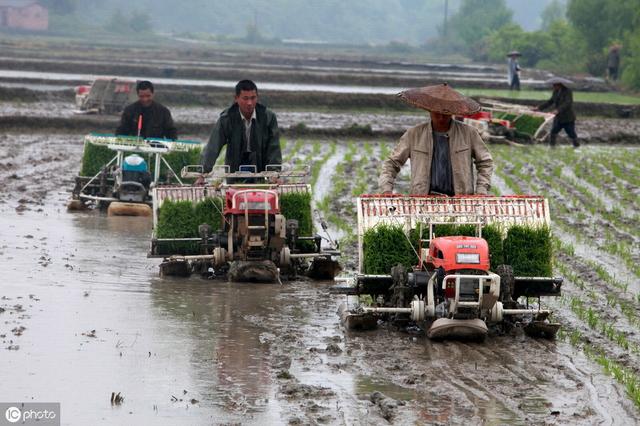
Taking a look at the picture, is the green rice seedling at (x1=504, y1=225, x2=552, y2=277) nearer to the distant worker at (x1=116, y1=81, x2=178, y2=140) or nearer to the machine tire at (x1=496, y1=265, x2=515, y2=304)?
the machine tire at (x1=496, y1=265, x2=515, y2=304)

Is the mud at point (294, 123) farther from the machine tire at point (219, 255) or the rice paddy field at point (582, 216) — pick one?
the machine tire at point (219, 255)

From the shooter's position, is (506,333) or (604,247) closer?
(506,333)

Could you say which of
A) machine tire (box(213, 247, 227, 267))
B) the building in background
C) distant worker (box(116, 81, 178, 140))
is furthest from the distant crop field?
the building in background

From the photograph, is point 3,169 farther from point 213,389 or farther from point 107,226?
point 213,389

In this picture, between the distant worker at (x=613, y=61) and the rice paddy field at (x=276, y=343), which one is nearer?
the rice paddy field at (x=276, y=343)

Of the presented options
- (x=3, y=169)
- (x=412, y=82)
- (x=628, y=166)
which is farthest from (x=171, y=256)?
(x=412, y=82)

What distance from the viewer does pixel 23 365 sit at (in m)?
7.68

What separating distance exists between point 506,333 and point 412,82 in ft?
130

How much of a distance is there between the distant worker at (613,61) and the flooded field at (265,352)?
3762cm

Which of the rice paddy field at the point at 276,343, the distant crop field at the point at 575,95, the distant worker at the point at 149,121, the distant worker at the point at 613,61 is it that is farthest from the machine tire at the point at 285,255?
the distant worker at the point at 613,61

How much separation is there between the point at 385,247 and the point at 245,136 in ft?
8.85

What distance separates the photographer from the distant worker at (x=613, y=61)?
50125 millimetres

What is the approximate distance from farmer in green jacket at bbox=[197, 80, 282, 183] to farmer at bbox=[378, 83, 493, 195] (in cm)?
218

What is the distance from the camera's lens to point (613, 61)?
5034cm
